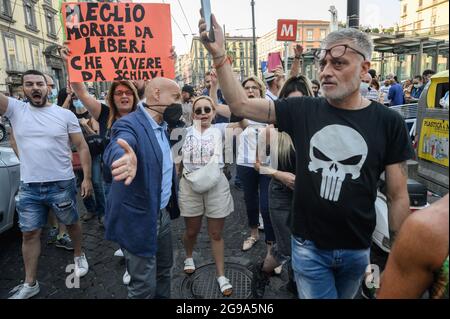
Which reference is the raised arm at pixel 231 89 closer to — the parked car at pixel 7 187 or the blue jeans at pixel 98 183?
the blue jeans at pixel 98 183

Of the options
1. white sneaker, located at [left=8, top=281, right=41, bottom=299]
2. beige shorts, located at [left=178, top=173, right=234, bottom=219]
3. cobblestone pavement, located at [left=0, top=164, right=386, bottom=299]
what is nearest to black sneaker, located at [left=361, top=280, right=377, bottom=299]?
cobblestone pavement, located at [left=0, top=164, right=386, bottom=299]

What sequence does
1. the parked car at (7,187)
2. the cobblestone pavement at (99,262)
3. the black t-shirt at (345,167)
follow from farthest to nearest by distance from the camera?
the parked car at (7,187) → the cobblestone pavement at (99,262) → the black t-shirt at (345,167)

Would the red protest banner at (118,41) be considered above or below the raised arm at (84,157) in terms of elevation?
above

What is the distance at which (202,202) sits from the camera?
3162mm

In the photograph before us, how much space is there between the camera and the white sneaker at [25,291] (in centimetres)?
294

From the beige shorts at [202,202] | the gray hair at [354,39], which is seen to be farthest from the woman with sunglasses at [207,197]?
the gray hair at [354,39]

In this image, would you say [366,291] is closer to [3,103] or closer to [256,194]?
[256,194]

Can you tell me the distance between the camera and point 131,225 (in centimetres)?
220

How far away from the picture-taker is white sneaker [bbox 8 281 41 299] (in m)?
2.94

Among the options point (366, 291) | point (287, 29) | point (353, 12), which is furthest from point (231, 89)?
point (287, 29)

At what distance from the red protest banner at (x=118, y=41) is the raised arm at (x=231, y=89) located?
5.01 ft

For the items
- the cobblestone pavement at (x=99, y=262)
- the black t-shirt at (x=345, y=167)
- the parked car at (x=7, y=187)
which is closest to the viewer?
the black t-shirt at (x=345, y=167)

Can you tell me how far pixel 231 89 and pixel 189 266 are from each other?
2.27m

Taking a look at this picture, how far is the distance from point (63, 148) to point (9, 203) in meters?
1.44
